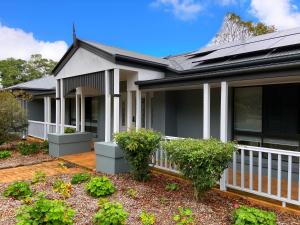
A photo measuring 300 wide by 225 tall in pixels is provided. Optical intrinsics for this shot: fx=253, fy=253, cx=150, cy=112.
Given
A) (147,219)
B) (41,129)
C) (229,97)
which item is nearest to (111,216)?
(147,219)

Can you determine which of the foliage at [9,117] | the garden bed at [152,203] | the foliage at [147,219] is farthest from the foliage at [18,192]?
the foliage at [9,117]

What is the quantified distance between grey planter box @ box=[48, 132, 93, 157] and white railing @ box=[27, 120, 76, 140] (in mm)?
2616

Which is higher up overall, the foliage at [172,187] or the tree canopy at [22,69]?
the tree canopy at [22,69]

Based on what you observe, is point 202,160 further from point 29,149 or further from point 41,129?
point 41,129

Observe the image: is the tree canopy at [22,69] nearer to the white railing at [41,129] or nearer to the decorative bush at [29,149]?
the white railing at [41,129]

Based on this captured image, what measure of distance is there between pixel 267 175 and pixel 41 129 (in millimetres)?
10639

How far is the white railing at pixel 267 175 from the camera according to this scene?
4567 mm

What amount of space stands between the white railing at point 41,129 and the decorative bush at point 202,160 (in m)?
8.53

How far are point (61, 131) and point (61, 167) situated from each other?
2613mm

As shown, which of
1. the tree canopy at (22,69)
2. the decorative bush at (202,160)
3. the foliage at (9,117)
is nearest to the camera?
the decorative bush at (202,160)

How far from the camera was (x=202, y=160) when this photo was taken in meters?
4.23

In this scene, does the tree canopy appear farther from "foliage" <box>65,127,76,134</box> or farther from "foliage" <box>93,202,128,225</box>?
"foliage" <box>93,202,128,225</box>

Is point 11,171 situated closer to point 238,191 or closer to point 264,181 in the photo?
point 238,191

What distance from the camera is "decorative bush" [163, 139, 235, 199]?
13.9 feet
